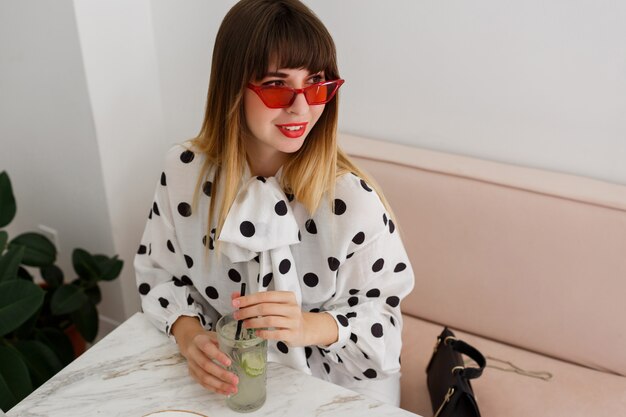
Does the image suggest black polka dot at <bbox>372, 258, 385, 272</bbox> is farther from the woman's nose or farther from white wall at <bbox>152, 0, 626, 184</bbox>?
white wall at <bbox>152, 0, 626, 184</bbox>

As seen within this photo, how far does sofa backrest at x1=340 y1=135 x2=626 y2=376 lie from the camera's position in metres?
1.35

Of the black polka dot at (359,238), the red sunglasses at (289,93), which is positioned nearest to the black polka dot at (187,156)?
the red sunglasses at (289,93)

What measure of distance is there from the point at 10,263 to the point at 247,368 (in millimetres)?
940

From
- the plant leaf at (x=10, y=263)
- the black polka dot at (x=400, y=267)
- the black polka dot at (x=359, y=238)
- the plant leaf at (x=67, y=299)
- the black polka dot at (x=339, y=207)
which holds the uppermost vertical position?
the black polka dot at (x=339, y=207)

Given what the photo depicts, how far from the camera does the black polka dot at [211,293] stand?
117cm

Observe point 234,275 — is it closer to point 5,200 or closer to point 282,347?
point 282,347

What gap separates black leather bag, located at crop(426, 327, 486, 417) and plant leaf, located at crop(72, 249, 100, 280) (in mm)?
971

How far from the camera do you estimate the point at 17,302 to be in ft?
4.62

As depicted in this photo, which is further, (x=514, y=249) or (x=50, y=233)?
(x=50, y=233)

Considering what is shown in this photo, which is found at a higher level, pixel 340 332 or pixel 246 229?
pixel 246 229

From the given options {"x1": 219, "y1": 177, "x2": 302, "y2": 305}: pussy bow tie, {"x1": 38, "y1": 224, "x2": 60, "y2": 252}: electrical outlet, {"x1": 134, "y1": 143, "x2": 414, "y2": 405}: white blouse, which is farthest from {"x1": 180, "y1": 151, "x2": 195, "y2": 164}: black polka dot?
{"x1": 38, "y1": 224, "x2": 60, "y2": 252}: electrical outlet

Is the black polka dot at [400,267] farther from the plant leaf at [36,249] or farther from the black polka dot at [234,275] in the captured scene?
the plant leaf at [36,249]

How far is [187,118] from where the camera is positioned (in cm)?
191

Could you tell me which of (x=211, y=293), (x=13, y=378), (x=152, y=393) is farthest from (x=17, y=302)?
(x=152, y=393)
